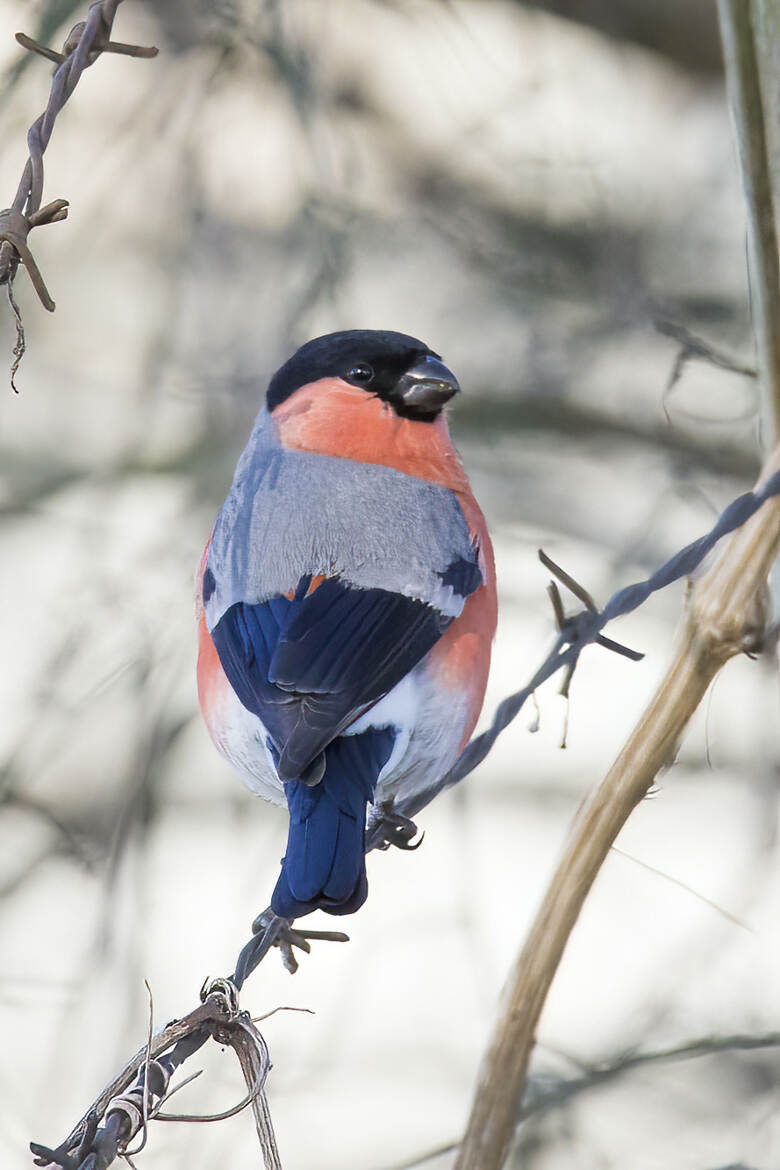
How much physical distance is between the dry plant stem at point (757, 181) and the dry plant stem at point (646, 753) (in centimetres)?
31

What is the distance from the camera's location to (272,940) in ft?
4.97

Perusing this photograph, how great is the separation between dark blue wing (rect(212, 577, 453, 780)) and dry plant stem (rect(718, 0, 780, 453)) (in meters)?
0.58

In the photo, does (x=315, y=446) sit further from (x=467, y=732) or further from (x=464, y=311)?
(x=464, y=311)

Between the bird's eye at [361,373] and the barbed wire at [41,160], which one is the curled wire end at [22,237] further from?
the bird's eye at [361,373]

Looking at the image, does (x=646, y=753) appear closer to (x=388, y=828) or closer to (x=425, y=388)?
(x=388, y=828)

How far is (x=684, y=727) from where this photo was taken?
4.89 ft

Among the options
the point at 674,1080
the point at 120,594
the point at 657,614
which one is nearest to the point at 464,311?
the point at 657,614

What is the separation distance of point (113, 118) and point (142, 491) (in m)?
1.13

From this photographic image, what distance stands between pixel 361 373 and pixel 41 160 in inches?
29.8

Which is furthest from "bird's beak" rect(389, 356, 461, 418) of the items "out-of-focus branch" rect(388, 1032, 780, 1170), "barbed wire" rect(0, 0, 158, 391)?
"out-of-focus branch" rect(388, 1032, 780, 1170)

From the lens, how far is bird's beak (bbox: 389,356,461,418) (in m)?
1.94

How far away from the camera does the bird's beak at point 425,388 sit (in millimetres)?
1939

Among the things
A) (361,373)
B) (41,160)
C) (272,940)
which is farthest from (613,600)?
(41,160)

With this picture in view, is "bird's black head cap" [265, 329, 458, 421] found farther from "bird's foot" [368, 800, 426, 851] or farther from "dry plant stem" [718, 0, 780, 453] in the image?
"bird's foot" [368, 800, 426, 851]
